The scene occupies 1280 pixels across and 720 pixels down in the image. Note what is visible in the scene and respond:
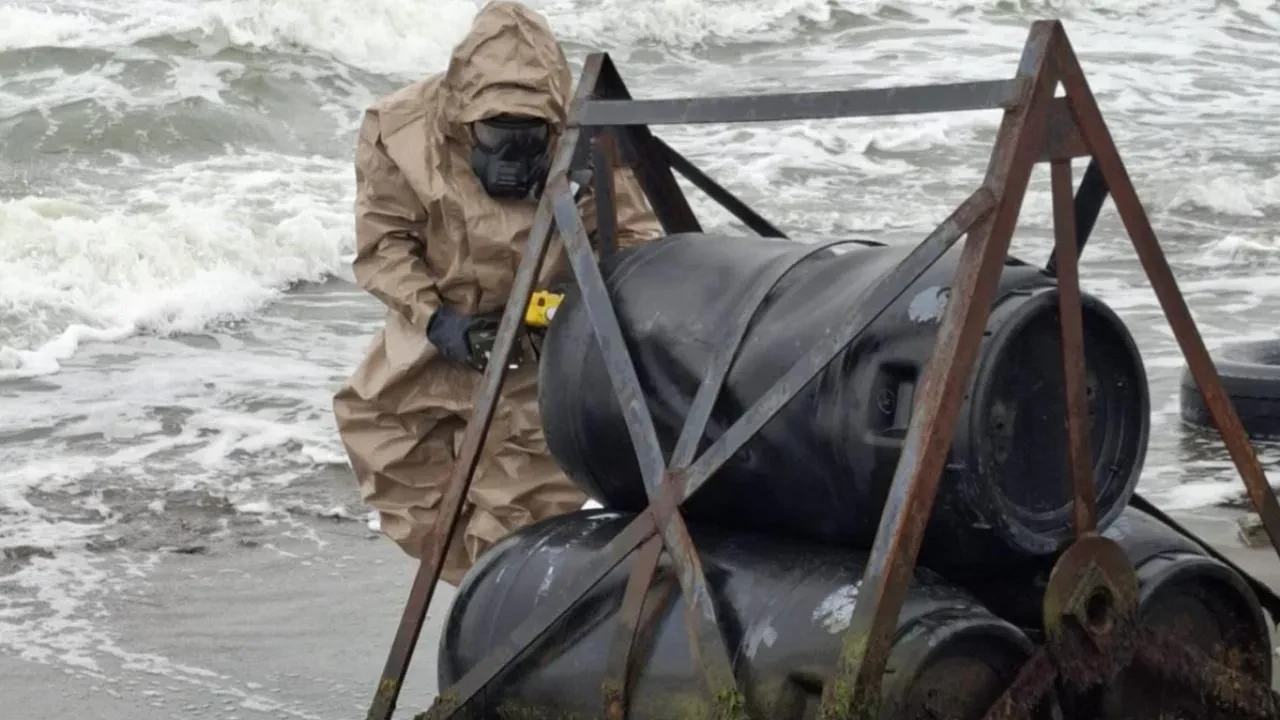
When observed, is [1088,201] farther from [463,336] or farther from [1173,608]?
[463,336]

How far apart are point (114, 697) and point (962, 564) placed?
2.62 metres

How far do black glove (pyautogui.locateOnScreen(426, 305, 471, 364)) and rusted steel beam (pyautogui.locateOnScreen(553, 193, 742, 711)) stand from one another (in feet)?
2.23

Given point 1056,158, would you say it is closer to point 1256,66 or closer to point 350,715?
point 350,715

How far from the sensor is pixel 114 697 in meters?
4.79

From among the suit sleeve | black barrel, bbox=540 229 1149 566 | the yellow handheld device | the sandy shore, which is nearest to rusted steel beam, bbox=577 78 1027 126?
black barrel, bbox=540 229 1149 566

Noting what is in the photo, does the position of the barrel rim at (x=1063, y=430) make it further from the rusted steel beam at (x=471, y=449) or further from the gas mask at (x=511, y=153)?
the gas mask at (x=511, y=153)

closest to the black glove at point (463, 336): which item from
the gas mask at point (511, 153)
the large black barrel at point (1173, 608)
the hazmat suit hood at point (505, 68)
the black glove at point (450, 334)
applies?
the black glove at point (450, 334)

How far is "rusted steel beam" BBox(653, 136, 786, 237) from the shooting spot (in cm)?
364

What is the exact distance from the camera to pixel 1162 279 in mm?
3104

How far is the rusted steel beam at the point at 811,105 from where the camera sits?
9.32 feet

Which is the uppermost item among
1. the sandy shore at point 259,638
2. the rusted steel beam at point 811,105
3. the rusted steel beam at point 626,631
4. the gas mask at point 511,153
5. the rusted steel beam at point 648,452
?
the rusted steel beam at point 811,105

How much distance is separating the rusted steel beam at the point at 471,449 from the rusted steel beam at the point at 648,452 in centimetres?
9

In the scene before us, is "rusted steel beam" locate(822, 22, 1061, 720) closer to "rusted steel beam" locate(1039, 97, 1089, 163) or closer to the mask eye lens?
"rusted steel beam" locate(1039, 97, 1089, 163)

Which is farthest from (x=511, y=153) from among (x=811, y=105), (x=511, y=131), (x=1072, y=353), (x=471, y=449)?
(x=1072, y=353)
